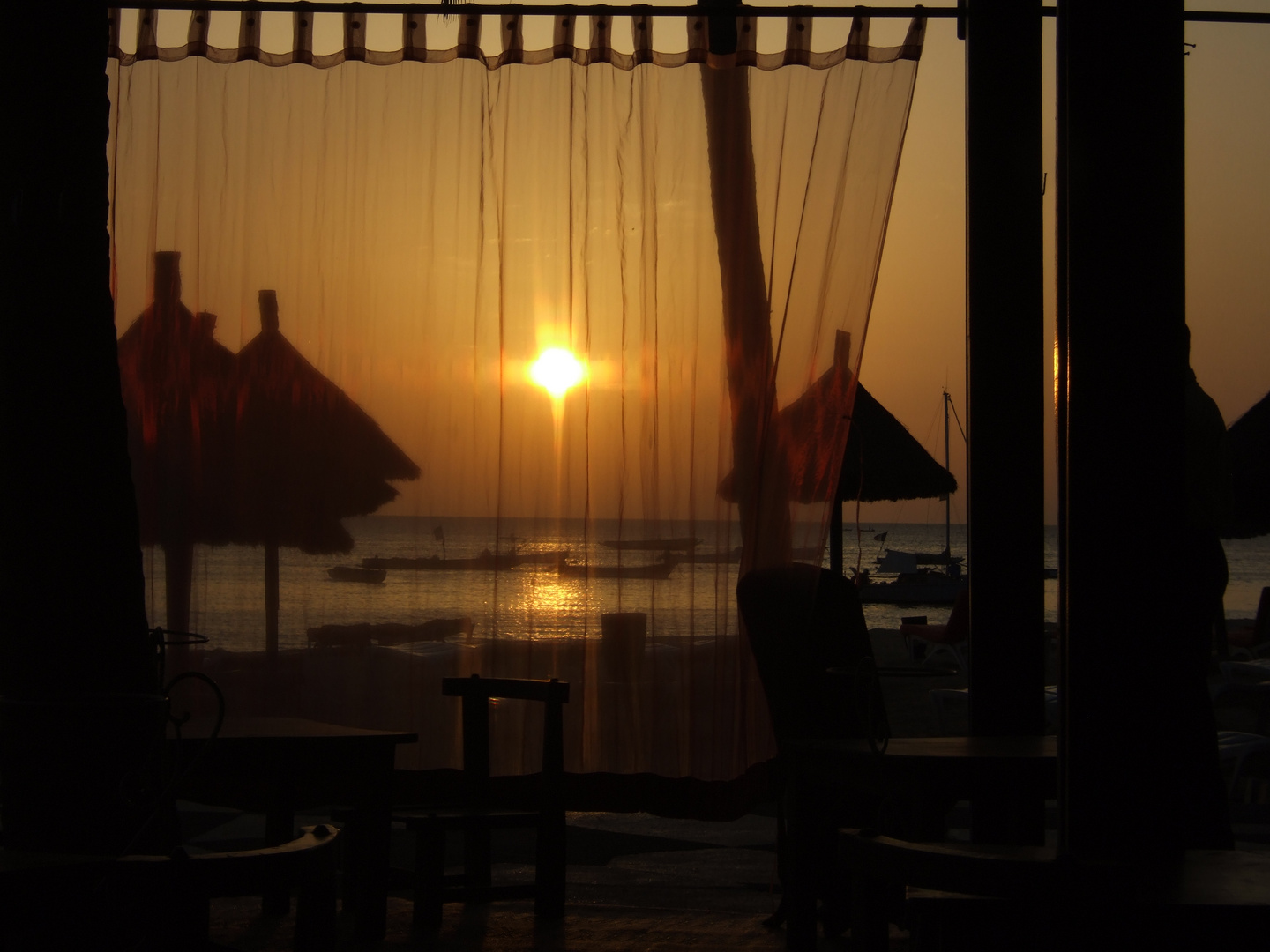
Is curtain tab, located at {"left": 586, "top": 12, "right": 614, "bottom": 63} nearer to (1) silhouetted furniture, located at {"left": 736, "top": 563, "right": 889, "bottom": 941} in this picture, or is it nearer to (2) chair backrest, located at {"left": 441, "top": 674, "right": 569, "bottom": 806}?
(1) silhouetted furniture, located at {"left": 736, "top": 563, "right": 889, "bottom": 941}

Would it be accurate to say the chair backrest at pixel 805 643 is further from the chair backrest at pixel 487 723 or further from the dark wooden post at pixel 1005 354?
the chair backrest at pixel 487 723

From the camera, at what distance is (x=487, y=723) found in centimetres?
290

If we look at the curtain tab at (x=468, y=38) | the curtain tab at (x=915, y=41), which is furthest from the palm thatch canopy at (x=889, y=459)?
the curtain tab at (x=468, y=38)

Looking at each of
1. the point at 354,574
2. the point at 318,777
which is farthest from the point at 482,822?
the point at 354,574

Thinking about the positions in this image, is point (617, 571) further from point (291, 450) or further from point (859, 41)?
point (859, 41)

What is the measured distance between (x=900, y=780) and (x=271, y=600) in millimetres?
1841

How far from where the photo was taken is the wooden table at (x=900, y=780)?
193cm

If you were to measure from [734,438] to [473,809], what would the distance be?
1.13 m

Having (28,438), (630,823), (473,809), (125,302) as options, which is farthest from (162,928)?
(630,823)

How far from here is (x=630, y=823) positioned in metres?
3.59

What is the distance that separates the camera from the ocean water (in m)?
3.00

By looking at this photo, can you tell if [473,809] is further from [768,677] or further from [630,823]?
[630,823]

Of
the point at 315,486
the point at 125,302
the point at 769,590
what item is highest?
the point at 125,302

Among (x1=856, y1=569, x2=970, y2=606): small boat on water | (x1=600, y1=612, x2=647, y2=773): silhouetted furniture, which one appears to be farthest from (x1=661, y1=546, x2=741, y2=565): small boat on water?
(x1=856, y1=569, x2=970, y2=606): small boat on water
